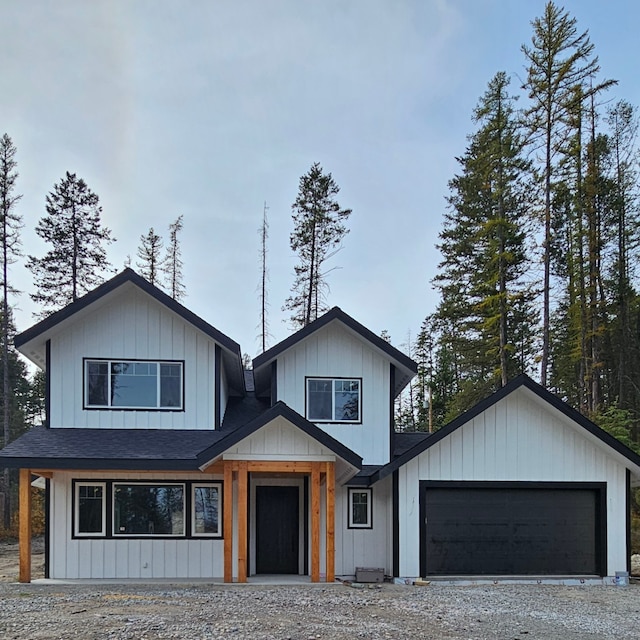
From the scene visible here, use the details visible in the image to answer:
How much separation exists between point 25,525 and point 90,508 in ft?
4.73

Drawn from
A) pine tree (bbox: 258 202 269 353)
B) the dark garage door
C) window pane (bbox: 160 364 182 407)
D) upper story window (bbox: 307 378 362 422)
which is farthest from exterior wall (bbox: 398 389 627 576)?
pine tree (bbox: 258 202 269 353)

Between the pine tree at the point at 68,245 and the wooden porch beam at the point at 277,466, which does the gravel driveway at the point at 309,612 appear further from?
the pine tree at the point at 68,245

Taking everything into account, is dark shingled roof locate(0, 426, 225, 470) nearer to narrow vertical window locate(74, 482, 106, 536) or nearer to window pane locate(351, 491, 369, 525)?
narrow vertical window locate(74, 482, 106, 536)

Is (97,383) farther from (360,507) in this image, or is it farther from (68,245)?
(68,245)

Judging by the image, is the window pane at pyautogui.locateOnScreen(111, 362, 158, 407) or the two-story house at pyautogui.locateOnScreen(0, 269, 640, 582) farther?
the window pane at pyautogui.locateOnScreen(111, 362, 158, 407)

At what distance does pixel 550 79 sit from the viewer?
72.7ft

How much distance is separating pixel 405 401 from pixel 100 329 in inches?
1384

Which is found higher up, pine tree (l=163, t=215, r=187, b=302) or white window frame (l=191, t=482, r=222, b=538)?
pine tree (l=163, t=215, r=187, b=302)

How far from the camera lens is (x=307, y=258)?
101ft

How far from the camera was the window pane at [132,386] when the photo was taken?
13.3 metres

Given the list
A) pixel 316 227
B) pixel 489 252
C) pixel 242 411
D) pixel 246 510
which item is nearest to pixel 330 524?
pixel 246 510

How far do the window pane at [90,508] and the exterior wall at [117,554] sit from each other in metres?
0.18

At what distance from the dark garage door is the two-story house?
3cm

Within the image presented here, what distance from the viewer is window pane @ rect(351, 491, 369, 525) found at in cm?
1366
